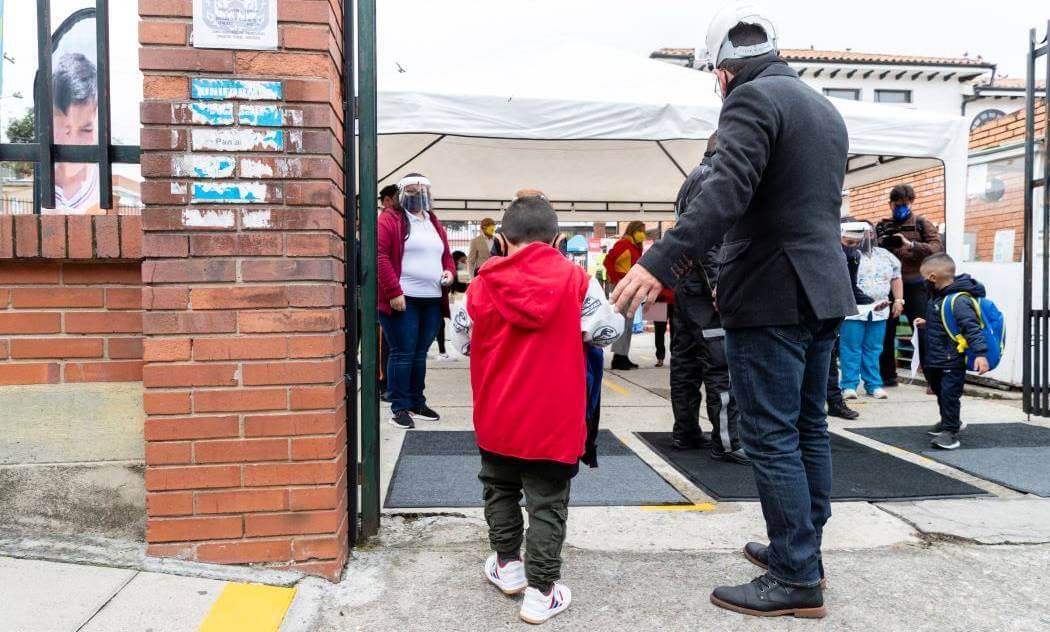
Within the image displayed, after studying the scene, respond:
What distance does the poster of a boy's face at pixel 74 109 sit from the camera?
103 inches

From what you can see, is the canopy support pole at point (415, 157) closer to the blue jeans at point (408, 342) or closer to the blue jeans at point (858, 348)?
the blue jeans at point (408, 342)

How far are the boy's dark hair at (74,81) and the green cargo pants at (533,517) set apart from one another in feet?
6.49

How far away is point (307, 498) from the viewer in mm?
2465

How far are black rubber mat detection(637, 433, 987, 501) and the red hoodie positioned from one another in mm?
1549

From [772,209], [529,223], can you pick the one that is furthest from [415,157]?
[772,209]

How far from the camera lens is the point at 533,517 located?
2371 mm

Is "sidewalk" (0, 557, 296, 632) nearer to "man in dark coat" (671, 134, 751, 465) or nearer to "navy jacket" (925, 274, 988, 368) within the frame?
"man in dark coat" (671, 134, 751, 465)

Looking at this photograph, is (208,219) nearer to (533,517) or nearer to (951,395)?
(533,517)

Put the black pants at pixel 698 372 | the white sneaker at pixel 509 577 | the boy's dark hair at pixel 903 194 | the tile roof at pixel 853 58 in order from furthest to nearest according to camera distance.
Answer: the tile roof at pixel 853 58 → the boy's dark hair at pixel 903 194 → the black pants at pixel 698 372 → the white sneaker at pixel 509 577

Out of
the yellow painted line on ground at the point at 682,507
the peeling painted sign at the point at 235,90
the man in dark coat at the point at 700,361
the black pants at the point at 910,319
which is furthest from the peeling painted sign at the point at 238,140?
the black pants at the point at 910,319

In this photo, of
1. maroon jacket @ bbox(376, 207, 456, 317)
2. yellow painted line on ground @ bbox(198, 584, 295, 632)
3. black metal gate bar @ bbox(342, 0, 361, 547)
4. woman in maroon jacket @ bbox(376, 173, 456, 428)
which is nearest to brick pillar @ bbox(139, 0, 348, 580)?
yellow painted line on ground @ bbox(198, 584, 295, 632)

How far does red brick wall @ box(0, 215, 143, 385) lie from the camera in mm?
2402

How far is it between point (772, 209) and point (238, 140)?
69.4 inches

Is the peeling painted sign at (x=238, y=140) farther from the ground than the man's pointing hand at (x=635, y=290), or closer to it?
farther from the ground
